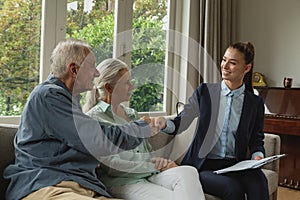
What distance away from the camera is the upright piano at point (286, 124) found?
4016 mm

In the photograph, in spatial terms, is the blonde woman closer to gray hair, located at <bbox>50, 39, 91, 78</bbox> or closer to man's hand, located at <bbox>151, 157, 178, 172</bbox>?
man's hand, located at <bbox>151, 157, 178, 172</bbox>

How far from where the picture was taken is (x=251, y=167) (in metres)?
2.26

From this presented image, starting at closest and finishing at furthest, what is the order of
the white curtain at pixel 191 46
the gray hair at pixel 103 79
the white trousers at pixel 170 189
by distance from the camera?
the white trousers at pixel 170 189
the gray hair at pixel 103 79
the white curtain at pixel 191 46

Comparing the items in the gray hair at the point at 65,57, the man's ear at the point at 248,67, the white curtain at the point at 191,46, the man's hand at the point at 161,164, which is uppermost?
the white curtain at the point at 191,46

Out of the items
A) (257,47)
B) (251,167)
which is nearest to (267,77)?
(257,47)

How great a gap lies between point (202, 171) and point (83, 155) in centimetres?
99

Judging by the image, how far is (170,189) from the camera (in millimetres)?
2113

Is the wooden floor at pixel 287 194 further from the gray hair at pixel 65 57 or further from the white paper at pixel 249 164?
the gray hair at pixel 65 57

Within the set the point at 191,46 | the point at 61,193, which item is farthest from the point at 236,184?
the point at 191,46

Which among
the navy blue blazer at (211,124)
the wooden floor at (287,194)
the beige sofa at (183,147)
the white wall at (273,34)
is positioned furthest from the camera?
the white wall at (273,34)

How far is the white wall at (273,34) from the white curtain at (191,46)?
22.9 inches

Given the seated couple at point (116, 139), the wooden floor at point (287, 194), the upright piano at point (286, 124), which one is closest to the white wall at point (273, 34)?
the upright piano at point (286, 124)

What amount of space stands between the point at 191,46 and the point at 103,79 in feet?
7.87

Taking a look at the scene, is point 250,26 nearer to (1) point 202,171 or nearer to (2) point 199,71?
(2) point 199,71
